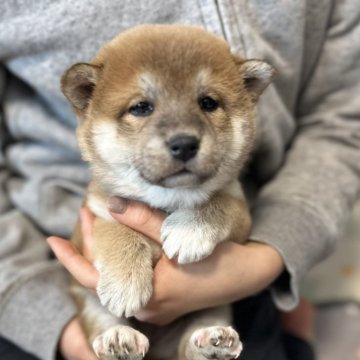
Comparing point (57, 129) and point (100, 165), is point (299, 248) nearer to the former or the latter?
point (100, 165)

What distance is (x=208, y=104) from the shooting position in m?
1.15

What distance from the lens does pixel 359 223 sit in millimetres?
2076

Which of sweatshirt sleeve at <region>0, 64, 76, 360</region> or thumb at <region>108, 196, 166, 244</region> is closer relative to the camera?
thumb at <region>108, 196, 166, 244</region>

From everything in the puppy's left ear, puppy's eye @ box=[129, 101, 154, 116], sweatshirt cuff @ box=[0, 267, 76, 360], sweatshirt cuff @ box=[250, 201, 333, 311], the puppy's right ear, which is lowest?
sweatshirt cuff @ box=[250, 201, 333, 311]

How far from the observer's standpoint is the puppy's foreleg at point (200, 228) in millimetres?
1155

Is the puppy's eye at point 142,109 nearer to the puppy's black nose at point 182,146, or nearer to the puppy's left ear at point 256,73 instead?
the puppy's black nose at point 182,146

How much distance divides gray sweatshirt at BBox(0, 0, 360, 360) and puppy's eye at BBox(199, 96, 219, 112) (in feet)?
1.08

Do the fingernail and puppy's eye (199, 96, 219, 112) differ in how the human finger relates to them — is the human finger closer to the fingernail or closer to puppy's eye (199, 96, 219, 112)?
the fingernail

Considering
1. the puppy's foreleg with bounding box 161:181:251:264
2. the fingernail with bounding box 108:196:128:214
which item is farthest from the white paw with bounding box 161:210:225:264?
the fingernail with bounding box 108:196:128:214

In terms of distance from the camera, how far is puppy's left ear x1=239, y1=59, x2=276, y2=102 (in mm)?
1197

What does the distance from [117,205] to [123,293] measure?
205mm

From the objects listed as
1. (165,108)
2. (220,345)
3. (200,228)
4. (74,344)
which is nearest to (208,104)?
(165,108)

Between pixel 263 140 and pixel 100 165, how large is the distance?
578 millimetres

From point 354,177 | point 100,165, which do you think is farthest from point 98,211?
point 354,177
